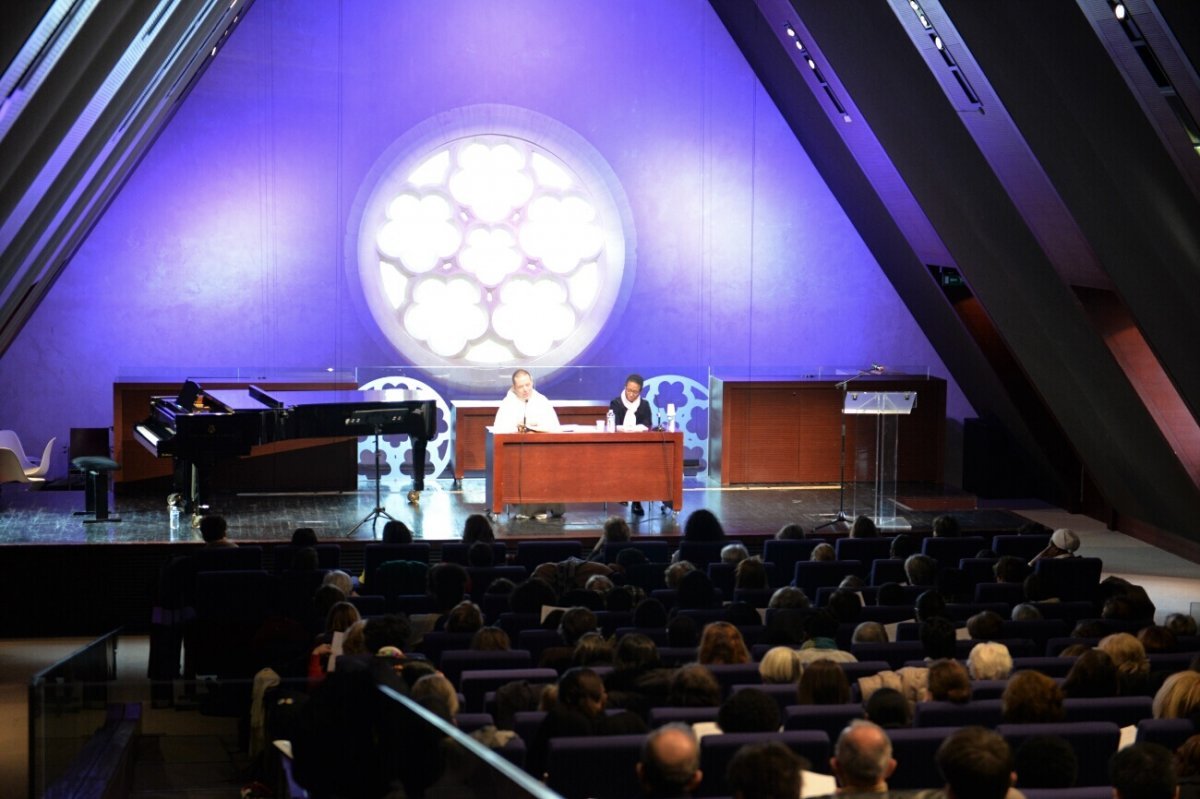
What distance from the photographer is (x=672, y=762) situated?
4086mm

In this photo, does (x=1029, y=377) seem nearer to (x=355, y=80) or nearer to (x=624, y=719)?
(x=355, y=80)

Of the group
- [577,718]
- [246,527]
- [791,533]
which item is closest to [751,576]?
[791,533]

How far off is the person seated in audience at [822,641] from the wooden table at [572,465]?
5.01 meters

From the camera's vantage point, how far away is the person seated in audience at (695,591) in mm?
8055

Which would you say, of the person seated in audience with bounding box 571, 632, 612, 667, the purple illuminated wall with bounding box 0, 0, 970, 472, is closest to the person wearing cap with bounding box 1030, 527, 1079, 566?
the person seated in audience with bounding box 571, 632, 612, 667

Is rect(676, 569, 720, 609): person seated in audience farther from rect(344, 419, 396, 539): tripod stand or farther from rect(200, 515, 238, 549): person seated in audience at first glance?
rect(344, 419, 396, 539): tripod stand

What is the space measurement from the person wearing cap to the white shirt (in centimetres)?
427

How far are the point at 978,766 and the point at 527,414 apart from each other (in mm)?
8712

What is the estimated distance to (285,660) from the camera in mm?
7848

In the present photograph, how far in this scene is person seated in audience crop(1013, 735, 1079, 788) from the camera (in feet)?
15.2

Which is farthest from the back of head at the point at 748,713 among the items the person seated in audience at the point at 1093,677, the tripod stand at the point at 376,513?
the tripod stand at the point at 376,513

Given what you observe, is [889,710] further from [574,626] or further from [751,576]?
[751,576]

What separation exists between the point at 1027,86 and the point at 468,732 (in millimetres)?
5618

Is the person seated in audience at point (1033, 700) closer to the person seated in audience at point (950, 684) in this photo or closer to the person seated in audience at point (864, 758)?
the person seated in audience at point (950, 684)
